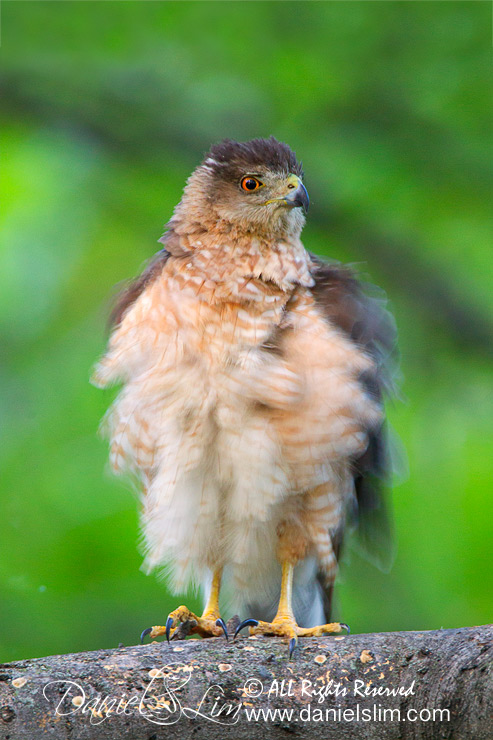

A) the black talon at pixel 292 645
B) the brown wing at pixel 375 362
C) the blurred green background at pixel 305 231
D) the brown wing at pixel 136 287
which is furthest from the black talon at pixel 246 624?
the brown wing at pixel 136 287

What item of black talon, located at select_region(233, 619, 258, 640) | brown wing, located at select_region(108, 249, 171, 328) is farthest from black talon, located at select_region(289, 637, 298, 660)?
brown wing, located at select_region(108, 249, 171, 328)

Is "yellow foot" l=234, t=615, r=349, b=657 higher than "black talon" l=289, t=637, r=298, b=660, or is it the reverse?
"yellow foot" l=234, t=615, r=349, b=657

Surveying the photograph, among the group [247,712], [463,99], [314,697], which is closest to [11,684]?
[247,712]

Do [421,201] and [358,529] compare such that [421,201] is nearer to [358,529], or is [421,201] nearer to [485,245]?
[485,245]

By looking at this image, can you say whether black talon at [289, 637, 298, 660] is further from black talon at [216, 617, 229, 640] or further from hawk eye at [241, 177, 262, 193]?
hawk eye at [241, 177, 262, 193]

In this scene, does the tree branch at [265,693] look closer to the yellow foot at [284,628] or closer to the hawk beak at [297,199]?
the yellow foot at [284,628]

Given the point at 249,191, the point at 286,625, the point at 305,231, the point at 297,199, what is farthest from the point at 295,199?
the point at 286,625
